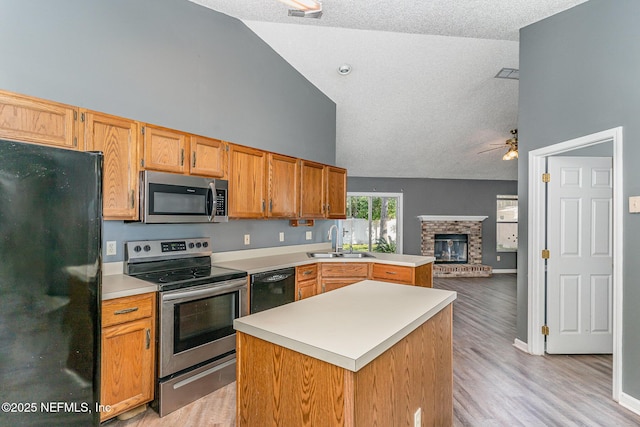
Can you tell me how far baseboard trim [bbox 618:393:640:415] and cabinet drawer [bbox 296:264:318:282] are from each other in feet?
8.78

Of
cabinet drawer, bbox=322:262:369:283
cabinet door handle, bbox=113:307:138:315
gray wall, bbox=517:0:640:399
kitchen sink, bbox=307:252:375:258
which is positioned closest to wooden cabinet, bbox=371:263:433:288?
cabinet drawer, bbox=322:262:369:283

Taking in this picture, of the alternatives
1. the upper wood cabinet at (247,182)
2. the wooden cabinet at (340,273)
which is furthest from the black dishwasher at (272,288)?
the upper wood cabinet at (247,182)

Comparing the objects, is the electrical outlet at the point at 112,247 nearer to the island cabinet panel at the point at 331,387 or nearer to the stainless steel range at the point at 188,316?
the stainless steel range at the point at 188,316

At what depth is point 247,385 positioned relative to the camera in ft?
4.66

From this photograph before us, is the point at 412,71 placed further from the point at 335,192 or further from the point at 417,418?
the point at 417,418

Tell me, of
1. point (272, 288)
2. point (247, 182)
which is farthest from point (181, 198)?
point (272, 288)

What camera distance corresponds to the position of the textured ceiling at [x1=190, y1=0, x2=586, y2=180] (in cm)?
319

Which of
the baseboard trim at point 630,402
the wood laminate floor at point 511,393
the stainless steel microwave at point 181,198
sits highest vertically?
the stainless steel microwave at point 181,198

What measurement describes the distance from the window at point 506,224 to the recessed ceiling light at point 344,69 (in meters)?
5.94

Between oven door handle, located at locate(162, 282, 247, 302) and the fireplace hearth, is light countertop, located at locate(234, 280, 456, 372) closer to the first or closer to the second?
Answer: oven door handle, located at locate(162, 282, 247, 302)

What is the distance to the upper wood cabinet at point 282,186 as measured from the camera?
11.6 feet

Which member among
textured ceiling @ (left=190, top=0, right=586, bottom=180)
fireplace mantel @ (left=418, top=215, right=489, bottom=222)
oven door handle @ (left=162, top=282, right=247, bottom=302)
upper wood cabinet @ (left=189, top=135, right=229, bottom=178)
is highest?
textured ceiling @ (left=190, top=0, right=586, bottom=180)

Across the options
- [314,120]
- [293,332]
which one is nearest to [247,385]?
[293,332]

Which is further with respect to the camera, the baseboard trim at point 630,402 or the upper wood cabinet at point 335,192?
the upper wood cabinet at point 335,192
